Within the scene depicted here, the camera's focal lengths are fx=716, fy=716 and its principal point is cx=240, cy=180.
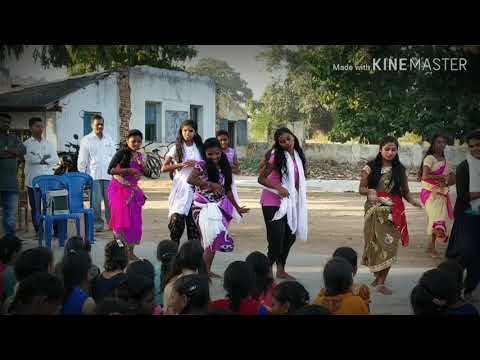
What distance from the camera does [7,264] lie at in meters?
5.02

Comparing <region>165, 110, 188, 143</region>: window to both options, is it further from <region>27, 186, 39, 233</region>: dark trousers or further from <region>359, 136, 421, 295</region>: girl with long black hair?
<region>359, 136, 421, 295</region>: girl with long black hair

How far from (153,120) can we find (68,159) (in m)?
0.85

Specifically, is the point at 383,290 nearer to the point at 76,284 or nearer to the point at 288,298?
the point at 288,298

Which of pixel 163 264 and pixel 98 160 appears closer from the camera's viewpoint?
pixel 163 264

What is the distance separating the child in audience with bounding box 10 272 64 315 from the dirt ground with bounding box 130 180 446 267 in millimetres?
2346

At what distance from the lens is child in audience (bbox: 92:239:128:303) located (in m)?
4.45

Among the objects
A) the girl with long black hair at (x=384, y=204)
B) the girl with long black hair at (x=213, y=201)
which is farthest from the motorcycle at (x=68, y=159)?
the girl with long black hair at (x=384, y=204)

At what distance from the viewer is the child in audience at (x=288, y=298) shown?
4051 mm

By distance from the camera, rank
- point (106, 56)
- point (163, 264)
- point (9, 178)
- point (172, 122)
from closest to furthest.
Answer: point (163, 264) < point (106, 56) < point (9, 178) < point (172, 122)

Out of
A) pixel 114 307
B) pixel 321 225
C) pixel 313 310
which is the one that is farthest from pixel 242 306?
pixel 321 225

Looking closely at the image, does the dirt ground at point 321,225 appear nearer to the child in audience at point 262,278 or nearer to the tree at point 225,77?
the tree at point 225,77

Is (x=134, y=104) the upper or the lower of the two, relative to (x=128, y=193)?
upper
